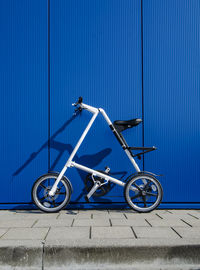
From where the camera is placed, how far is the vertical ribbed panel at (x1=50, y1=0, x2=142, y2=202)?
14.1 feet

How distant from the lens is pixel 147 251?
2361 millimetres

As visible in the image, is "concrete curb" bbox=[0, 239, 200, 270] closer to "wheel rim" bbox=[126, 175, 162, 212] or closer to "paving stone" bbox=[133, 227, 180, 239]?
"paving stone" bbox=[133, 227, 180, 239]

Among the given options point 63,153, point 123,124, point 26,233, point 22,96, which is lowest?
point 26,233

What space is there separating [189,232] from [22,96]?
127 inches

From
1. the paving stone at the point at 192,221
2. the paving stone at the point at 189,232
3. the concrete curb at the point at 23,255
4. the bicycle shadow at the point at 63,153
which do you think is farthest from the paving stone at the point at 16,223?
the paving stone at the point at 192,221

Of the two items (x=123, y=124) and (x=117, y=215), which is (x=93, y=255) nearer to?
(x=117, y=215)

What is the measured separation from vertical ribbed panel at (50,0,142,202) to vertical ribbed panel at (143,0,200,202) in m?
0.21

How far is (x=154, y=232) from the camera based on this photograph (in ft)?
9.16

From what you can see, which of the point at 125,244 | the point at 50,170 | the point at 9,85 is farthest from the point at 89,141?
the point at 125,244

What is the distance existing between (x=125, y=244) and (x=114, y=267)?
0.22 meters

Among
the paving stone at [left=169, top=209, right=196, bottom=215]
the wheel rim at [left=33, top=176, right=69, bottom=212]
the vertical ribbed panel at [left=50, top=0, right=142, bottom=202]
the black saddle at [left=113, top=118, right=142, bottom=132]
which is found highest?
the vertical ribbed panel at [left=50, top=0, right=142, bottom=202]

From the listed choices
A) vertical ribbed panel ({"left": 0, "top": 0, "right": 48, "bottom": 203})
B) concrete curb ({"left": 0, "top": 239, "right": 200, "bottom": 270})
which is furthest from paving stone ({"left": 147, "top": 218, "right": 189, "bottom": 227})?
vertical ribbed panel ({"left": 0, "top": 0, "right": 48, "bottom": 203})

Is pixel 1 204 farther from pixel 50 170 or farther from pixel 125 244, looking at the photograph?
pixel 125 244

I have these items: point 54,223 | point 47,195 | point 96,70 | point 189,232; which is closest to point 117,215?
point 54,223
